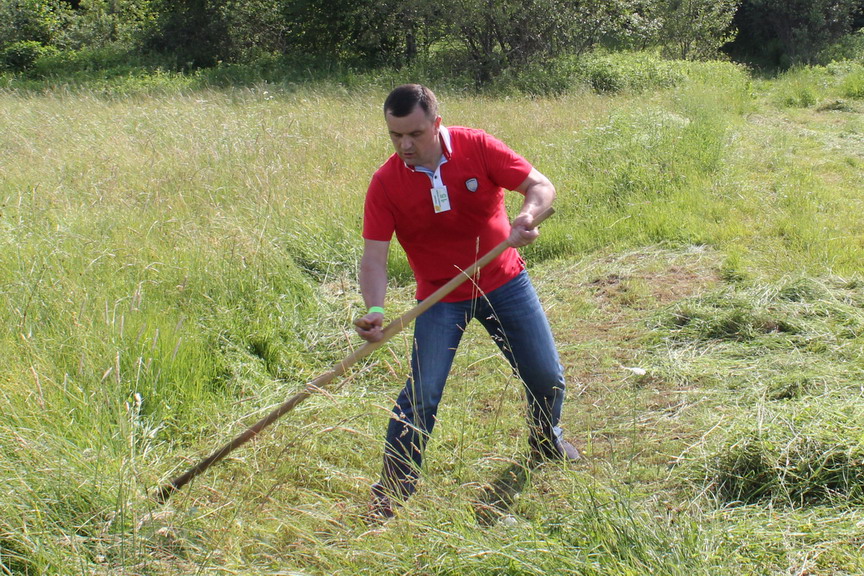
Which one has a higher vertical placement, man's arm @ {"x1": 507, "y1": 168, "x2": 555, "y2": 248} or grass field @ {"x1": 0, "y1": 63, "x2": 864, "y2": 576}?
man's arm @ {"x1": 507, "y1": 168, "x2": 555, "y2": 248}

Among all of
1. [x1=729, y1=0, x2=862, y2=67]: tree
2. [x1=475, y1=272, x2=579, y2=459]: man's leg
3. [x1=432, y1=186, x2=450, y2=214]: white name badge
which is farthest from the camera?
[x1=729, y1=0, x2=862, y2=67]: tree

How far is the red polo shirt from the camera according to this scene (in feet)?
9.57

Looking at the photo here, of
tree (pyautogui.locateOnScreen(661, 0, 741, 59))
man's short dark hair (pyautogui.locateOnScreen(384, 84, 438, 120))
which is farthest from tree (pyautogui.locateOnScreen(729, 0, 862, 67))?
man's short dark hair (pyautogui.locateOnScreen(384, 84, 438, 120))

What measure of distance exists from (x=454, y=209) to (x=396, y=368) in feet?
5.32

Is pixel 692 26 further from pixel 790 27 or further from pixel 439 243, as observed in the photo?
pixel 439 243

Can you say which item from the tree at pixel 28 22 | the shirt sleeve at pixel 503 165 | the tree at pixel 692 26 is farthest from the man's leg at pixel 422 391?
the tree at pixel 28 22

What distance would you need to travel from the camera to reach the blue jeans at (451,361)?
2.90m

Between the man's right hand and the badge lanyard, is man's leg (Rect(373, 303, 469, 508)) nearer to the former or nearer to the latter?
the man's right hand

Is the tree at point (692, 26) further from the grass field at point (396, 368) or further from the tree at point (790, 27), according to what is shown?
the grass field at point (396, 368)

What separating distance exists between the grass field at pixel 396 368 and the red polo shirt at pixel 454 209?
1.87 feet

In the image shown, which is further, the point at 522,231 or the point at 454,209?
the point at 454,209

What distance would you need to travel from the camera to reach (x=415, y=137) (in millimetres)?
2783

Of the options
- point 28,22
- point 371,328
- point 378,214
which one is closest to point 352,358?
point 371,328

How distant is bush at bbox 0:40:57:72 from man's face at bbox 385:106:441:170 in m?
25.2
